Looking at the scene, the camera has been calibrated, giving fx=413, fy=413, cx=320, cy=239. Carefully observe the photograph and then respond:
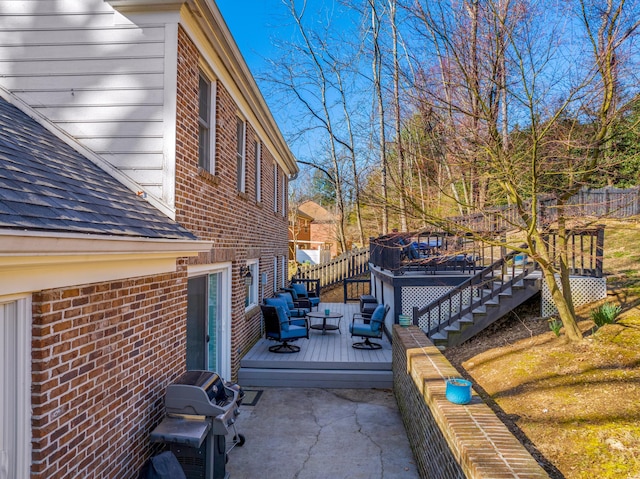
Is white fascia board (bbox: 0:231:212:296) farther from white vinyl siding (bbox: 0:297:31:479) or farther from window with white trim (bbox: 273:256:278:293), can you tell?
window with white trim (bbox: 273:256:278:293)

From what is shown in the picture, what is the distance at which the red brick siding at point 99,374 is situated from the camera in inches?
106

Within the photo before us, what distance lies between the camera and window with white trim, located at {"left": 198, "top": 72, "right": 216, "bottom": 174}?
19.4 feet

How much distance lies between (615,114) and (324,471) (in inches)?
245

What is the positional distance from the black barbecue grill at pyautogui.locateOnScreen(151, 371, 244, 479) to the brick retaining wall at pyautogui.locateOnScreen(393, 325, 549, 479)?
200cm

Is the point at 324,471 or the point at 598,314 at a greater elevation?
the point at 598,314

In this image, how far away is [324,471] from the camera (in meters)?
4.77

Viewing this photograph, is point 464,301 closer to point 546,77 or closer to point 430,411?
point 546,77

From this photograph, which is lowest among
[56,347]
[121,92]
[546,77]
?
[56,347]

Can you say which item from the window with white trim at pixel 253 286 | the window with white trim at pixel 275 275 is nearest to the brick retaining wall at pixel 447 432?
the window with white trim at pixel 253 286

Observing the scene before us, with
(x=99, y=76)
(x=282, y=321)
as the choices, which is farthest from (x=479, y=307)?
(x=99, y=76)

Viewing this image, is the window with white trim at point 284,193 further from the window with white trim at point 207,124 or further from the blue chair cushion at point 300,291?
the window with white trim at point 207,124

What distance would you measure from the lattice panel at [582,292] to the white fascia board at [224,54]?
24.7 ft

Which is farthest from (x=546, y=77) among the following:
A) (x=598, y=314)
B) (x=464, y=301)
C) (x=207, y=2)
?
(x=464, y=301)

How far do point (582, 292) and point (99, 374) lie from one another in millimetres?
9925
